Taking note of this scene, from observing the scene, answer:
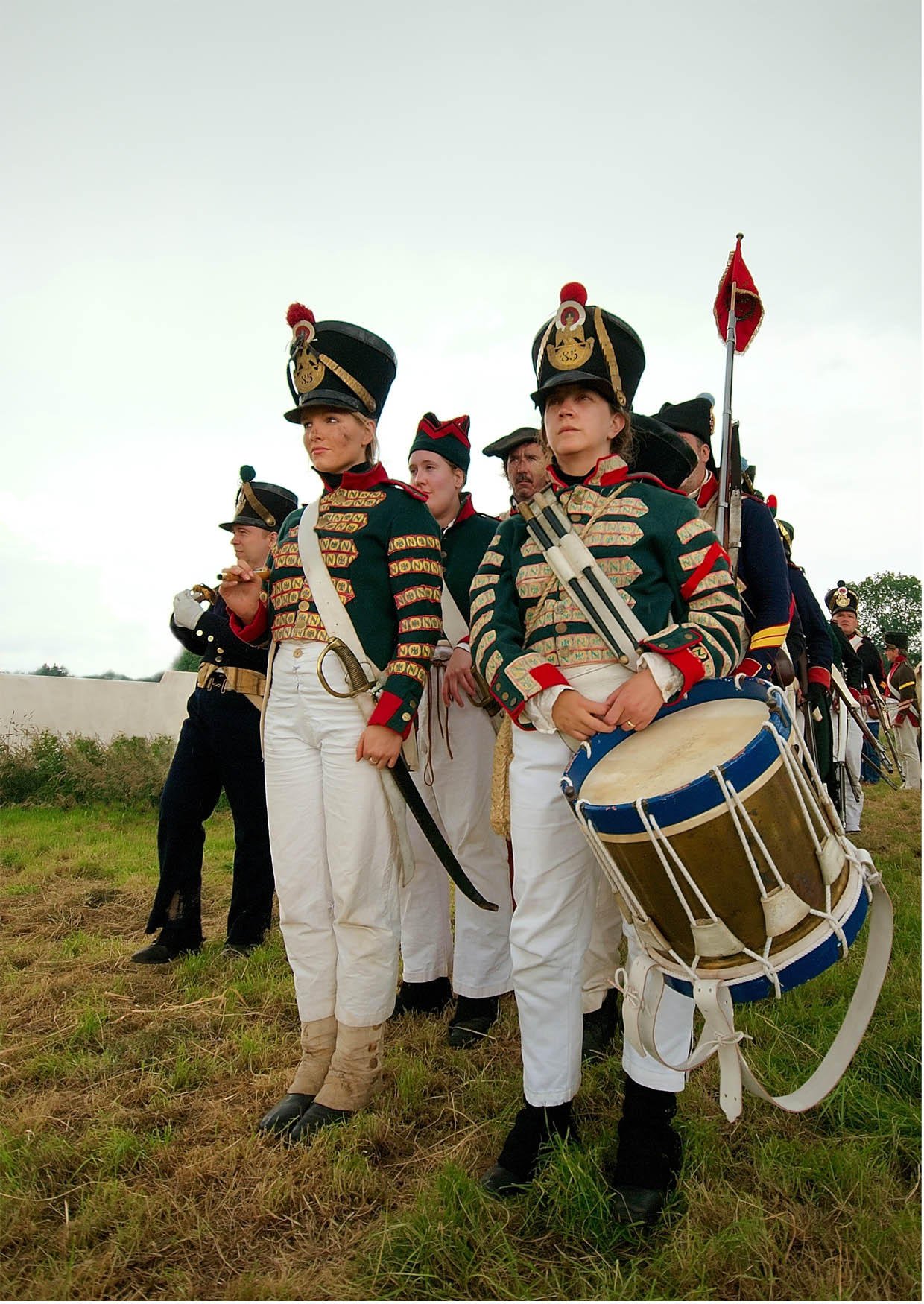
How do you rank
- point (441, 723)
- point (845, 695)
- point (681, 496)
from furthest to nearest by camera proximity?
point (845, 695)
point (441, 723)
point (681, 496)

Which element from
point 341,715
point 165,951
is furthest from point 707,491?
point 165,951

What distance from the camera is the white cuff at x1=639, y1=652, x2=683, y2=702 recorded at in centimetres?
253

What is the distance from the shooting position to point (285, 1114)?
2979mm

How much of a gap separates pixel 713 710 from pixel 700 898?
54 cm

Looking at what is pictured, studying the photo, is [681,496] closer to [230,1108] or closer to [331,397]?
[331,397]

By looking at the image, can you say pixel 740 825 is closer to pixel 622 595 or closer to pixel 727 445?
pixel 622 595

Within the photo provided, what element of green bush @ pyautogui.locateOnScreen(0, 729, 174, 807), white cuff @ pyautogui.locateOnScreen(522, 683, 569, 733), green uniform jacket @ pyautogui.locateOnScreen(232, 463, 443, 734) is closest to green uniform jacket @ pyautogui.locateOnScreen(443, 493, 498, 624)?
green uniform jacket @ pyautogui.locateOnScreen(232, 463, 443, 734)

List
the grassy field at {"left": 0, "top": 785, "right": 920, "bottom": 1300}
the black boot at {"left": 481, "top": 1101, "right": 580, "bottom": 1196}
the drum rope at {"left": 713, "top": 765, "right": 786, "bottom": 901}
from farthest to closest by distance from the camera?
the black boot at {"left": 481, "top": 1101, "right": 580, "bottom": 1196}
the grassy field at {"left": 0, "top": 785, "right": 920, "bottom": 1300}
the drum rope at {"left": 713, "top": 765, "right": 786, "bottom": 901}

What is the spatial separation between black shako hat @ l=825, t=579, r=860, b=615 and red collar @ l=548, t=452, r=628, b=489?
8.46 m

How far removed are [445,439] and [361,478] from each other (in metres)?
1.14

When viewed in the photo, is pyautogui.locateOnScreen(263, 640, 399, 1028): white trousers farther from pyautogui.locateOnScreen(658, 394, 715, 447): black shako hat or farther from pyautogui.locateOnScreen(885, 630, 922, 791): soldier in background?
pyautogui.locateOnScreen(885, 630, 922, 791): soldier in background

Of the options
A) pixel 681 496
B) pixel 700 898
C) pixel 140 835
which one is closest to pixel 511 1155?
pixel 700 898

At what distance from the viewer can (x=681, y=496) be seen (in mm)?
2812

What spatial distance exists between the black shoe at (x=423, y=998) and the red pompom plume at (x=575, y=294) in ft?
9.32
